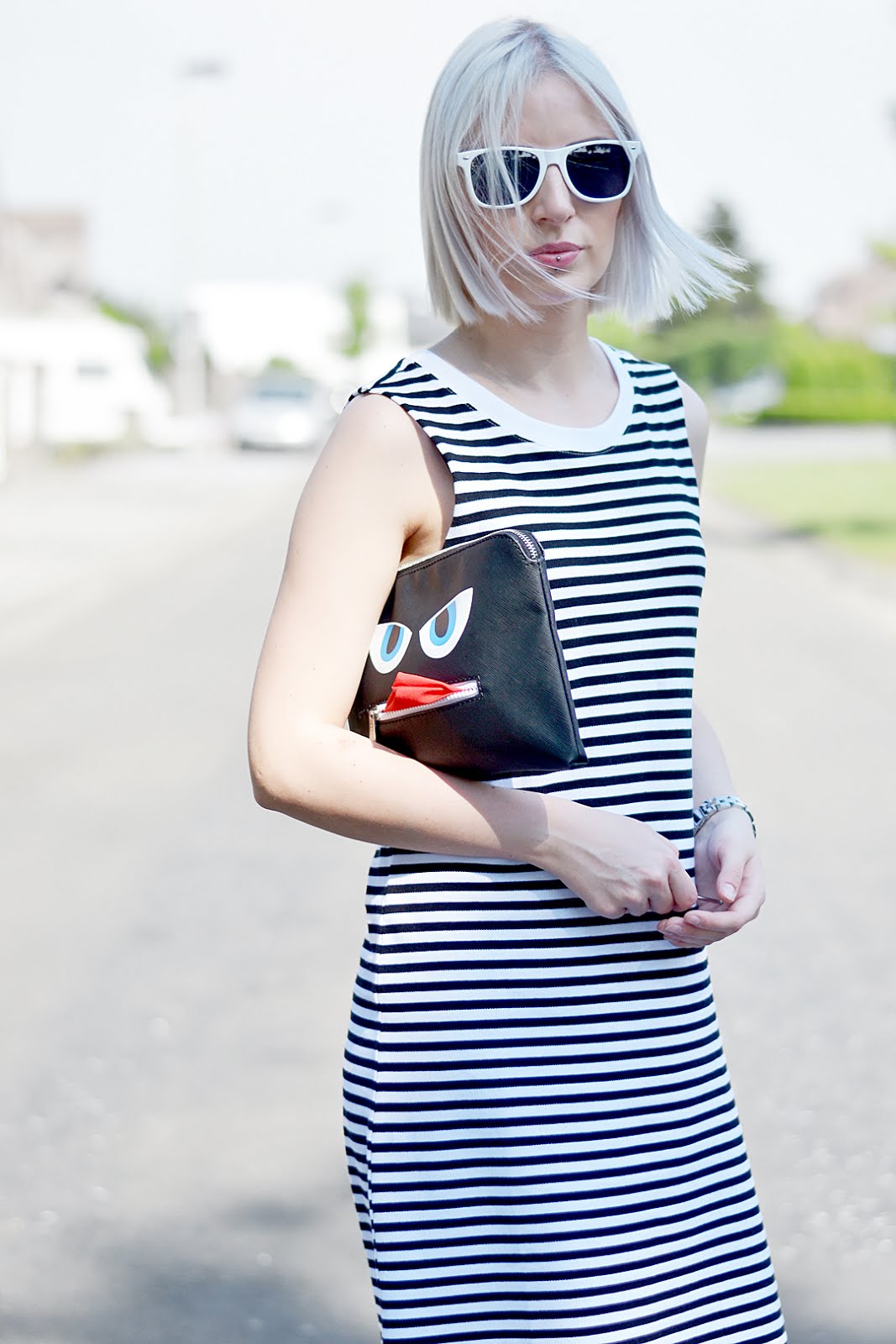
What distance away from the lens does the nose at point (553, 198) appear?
1.78 meters

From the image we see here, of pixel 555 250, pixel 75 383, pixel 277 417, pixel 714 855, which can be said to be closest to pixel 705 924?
pixel 714 855

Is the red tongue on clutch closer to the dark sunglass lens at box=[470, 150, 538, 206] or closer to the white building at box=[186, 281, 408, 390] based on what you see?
the dark sunglass lens at box=[470, 150, 538, 206]

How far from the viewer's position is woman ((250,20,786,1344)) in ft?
5.43

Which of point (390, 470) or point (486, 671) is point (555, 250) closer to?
point (390, 470)

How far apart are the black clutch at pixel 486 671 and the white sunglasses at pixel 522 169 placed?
0.36m

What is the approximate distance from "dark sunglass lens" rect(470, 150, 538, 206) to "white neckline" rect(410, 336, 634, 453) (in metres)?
0.17

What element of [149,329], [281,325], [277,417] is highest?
[277,417]

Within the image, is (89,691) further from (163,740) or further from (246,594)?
(246,594)

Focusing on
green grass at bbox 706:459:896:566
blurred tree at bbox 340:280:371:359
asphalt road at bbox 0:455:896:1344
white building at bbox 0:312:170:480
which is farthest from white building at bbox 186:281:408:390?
asphalt road at bbox 0:455:896:1344

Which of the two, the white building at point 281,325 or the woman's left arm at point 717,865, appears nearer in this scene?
the woman's left arm at point 717,865

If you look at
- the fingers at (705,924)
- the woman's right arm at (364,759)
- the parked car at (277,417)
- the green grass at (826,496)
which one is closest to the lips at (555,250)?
the woman's right arm at (364,759)

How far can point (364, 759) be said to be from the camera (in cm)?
163

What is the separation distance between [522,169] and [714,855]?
0.71 m

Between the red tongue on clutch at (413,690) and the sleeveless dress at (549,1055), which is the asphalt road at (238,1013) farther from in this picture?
the red tongue on clutch at (413,690)
